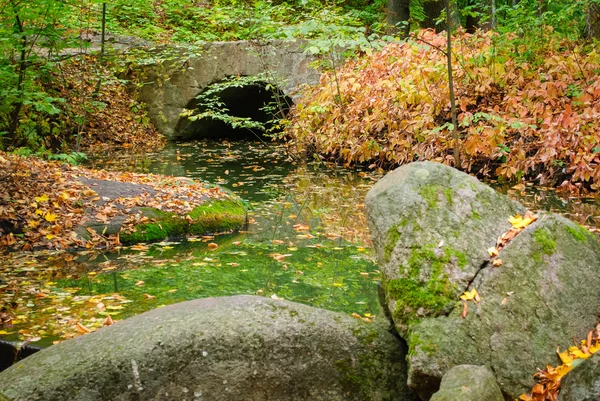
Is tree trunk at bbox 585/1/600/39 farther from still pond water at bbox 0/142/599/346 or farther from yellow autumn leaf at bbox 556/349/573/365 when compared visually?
yellow autumn leaf at bbox 556/349/573/365

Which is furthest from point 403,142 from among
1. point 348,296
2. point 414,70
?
point 348,296

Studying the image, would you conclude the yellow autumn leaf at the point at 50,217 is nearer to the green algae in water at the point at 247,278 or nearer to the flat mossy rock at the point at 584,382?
the green algae in water at the point at 247,278

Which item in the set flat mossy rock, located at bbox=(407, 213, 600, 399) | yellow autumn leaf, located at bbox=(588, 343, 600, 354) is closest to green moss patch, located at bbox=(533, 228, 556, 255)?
flat mossy rock, located at bbox=(407, 213, 600, 399)

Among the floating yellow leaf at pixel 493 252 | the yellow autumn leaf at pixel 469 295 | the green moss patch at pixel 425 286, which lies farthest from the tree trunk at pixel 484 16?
the yellow autumn leaf at pixel 469 295

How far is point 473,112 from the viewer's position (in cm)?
1060

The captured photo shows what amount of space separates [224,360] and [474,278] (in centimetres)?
155

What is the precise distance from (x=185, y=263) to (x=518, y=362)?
12.0ft

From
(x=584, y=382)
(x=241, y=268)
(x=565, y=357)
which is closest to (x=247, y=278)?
(x=241, y=268)

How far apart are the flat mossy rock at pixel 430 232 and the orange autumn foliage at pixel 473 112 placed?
503cm

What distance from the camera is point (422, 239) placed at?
3.71 meters

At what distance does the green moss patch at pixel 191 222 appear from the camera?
268 inches

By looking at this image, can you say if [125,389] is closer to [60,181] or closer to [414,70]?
[60,181]

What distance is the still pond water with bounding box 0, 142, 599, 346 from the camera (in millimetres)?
4641

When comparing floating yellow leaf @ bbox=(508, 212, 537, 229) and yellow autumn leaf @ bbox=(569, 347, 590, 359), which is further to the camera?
floating yellow leaf @ bbox=(508, 212, 537, 229)
